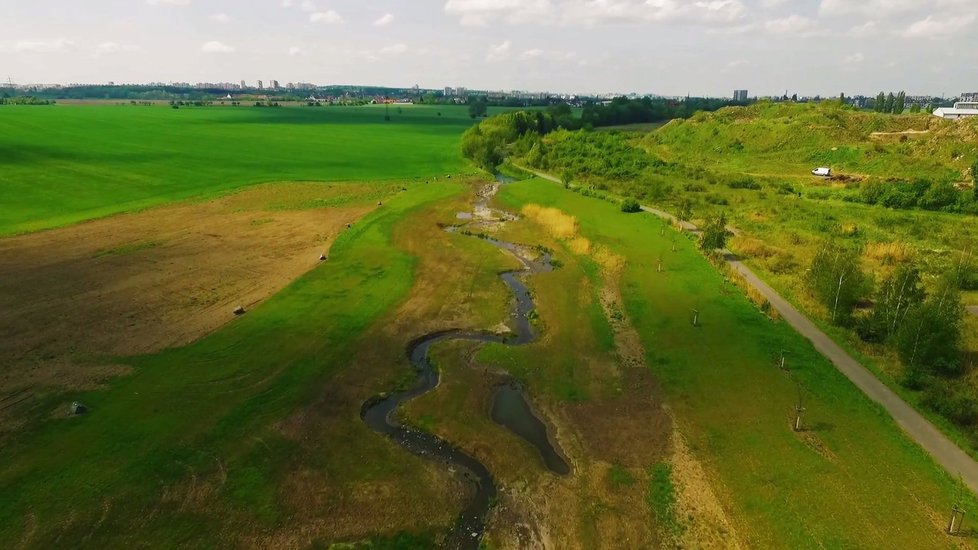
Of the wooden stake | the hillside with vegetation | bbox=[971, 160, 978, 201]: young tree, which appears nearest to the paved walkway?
the hillside with vegetation

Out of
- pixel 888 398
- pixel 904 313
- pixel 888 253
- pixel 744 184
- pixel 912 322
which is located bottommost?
pixel 888 398

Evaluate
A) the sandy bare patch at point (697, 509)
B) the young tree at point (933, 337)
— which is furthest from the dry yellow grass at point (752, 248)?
the sandy bare patch at point (697, 509)

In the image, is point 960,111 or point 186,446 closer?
point 186,446

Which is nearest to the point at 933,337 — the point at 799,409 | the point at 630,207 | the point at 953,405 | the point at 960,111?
the point at 953,405

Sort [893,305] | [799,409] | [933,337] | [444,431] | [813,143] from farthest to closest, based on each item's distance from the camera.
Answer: [813,143]
[893,305]
[933,337]
[799,409]
[444,431]

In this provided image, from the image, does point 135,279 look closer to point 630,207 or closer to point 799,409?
point 799,409

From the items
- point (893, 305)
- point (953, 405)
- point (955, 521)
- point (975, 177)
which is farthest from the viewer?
point (975, 177)

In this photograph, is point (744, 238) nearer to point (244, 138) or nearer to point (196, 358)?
point (196, 358)
